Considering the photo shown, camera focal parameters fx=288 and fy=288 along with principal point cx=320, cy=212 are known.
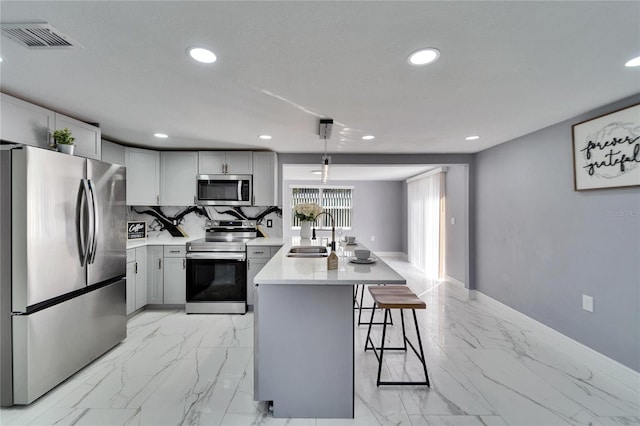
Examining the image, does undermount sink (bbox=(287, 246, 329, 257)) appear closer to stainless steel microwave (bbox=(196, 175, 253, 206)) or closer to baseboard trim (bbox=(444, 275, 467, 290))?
stainless steel microwave (bbox=(196, 175, 253, 206))

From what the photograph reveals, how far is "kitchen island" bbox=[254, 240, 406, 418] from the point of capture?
6.07 ft

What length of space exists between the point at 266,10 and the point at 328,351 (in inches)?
74.6

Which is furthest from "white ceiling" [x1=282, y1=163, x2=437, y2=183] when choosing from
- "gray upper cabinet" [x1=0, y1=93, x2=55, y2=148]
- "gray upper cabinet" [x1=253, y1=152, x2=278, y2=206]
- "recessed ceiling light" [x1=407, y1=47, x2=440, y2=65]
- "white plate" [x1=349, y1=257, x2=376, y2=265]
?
"recessed ceiling light" [x1=407, y1=47, x2=440, y2=65]

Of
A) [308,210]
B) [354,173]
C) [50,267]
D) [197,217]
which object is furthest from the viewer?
[354,173]

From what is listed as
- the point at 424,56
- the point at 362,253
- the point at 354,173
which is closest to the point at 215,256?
the point at 362,253

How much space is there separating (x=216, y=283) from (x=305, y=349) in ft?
7.39

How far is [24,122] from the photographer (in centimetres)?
221

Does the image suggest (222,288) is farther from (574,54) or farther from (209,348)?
(574,54)

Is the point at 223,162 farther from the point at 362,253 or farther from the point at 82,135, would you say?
the point at 362,253

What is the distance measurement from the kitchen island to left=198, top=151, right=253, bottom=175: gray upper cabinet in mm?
2617

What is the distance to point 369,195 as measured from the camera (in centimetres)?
821

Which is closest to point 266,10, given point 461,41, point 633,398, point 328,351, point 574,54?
point 461,41

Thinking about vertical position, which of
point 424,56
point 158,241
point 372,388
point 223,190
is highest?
point 424,56

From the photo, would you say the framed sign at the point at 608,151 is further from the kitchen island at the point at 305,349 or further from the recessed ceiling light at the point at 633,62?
the kitchen island at the point at 305,349
